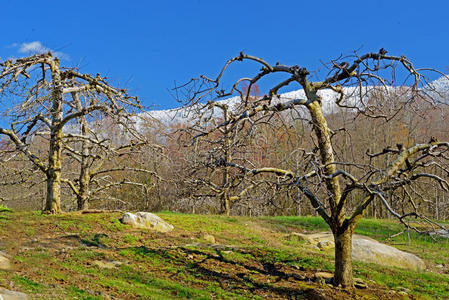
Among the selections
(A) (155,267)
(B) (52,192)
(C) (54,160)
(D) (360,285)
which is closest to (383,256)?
(D) (360,285)

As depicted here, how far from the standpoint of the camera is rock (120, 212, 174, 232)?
12.2 metres

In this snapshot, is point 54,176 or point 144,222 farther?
point 144,222

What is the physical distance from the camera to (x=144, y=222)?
12.3m

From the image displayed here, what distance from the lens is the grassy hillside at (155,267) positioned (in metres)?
6.99

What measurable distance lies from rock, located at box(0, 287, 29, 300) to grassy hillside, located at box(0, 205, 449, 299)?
28 centimetres

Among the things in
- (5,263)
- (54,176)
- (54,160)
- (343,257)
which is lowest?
(5,263)

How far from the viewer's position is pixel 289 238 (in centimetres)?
1479

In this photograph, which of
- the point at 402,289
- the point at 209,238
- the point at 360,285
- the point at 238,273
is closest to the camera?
the point at 360,285

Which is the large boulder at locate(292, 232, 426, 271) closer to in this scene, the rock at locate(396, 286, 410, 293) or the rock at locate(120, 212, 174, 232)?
Result: the rock at locate(396, 286, 410, 293)

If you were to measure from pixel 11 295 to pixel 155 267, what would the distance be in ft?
10.9

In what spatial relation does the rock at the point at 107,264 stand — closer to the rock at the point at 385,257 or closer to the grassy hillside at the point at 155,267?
the grassy hillside at the point at 155,267

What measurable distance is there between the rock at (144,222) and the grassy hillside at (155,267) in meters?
0.33

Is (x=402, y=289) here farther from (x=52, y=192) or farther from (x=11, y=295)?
(x=52, y=192)

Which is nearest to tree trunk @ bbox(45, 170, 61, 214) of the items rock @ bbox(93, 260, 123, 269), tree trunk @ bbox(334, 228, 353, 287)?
rock @ bbox(93, 260, 123, 269)
